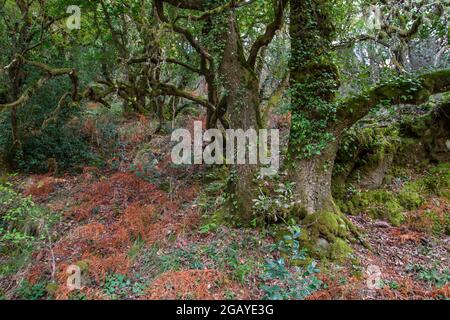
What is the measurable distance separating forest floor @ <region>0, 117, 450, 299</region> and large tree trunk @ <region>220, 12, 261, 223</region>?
32.3 inches

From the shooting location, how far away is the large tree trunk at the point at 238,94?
5059 millimetres

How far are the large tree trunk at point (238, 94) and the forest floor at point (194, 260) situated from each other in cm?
82

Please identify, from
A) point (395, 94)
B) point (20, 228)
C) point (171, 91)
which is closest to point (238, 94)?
point (395, 94)

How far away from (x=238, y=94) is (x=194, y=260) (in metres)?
Answer: 2.67

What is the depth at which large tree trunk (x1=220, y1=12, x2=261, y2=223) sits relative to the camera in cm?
506

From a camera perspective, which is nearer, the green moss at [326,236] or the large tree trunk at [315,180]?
the green moss at [326,236]

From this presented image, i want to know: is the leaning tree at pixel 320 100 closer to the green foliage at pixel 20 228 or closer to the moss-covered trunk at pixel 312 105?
the moss-covered trunk at pixel 312 105

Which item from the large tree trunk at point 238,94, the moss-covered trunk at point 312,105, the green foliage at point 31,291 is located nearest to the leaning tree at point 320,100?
the moss-covered trunk at point 312,105

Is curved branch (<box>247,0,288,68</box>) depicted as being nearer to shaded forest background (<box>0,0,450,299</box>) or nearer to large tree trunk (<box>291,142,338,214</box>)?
shaded forest background (<box>0,0,450,299</box>)

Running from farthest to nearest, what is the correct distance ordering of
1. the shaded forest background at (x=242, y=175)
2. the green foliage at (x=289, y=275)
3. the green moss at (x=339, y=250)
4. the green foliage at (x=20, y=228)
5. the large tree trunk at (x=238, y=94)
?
the large tree trunk at (x=238, y=94)
the green foliage at (x=20, y=228)
the green moss at (x=339, y=250)
the shaded forest background at (x=242, y=175)
the green foliage at (x=289, y=275)

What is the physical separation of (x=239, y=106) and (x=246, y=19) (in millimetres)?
2895
